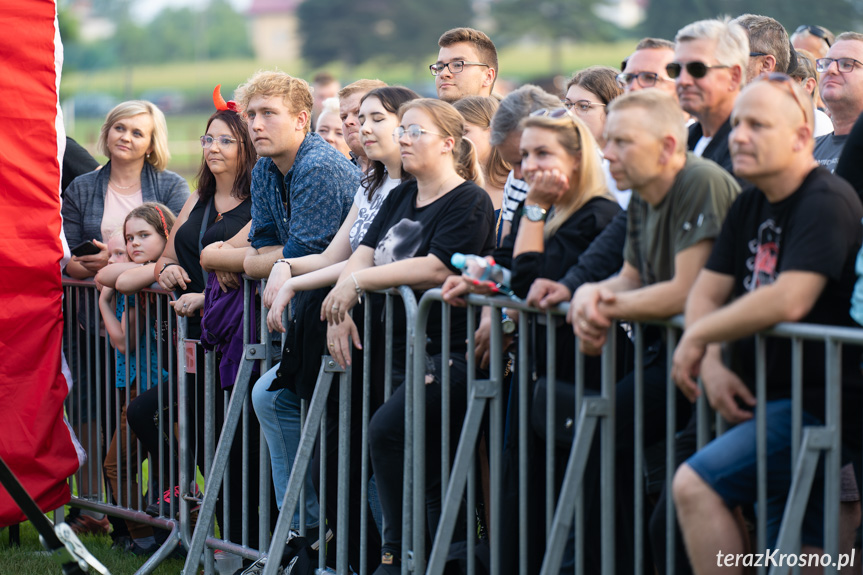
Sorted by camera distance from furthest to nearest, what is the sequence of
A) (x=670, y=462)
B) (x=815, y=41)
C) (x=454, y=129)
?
(x=815, y=41) → (x=454, y=129) → (x=670, y=462)

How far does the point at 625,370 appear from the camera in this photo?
3.43 meters

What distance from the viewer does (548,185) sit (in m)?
3.63

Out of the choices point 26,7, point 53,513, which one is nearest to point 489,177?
point 26,7

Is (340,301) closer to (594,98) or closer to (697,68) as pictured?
(594,98)

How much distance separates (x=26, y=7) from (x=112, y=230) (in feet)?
4.55

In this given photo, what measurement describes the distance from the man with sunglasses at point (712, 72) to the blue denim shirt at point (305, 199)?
1.79m

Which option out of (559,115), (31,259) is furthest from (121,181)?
(559,115)

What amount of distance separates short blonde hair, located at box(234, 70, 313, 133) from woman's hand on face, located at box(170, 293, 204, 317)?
2.88 ft

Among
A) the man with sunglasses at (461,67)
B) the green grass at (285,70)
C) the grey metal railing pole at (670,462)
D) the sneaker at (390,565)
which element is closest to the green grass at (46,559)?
the sneaker at (390,565)

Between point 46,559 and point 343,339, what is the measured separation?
2.38 meters

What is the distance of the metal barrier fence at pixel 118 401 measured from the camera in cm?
547

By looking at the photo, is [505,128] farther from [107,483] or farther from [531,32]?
[531,32]

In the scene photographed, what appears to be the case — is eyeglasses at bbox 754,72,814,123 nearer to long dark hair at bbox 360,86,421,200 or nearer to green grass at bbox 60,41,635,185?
long dark hair at bbox 360,86,421,200

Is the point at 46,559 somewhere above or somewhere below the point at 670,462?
below
